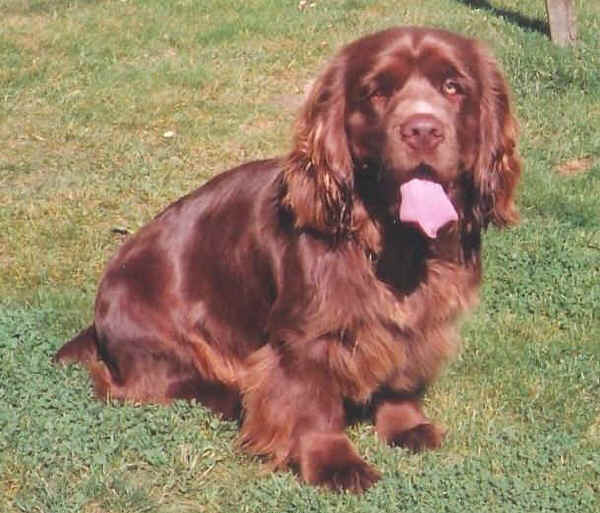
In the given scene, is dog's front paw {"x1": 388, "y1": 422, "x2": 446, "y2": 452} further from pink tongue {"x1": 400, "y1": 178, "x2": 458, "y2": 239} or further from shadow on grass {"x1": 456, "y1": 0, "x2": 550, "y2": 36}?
shadow on grass {"x1": 456, "y1": 0, "x2": 550, "y2": 36}

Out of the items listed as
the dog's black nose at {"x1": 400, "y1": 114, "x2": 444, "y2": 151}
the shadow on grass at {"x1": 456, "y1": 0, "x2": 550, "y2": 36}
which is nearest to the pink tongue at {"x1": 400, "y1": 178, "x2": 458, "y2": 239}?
the dog's black nose at {"x1": 400, "y1": 114, "x2": 444, "y2": 151}

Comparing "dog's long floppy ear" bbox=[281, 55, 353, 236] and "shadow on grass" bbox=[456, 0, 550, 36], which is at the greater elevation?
"dog's long floppy ear" bbox=[281, 55, 353, 236]

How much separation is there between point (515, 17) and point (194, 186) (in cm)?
399

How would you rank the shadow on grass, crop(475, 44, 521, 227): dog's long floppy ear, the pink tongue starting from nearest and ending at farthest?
the pink tongue, crop(475, 44, 521, 227): dog's long floppy ear, the shadow on grass

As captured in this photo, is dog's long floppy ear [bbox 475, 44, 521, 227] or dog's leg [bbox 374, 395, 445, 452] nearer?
dog's long floppy ear [bbox 475, 44, 521, 227]

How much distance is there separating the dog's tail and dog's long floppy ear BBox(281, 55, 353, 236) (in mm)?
1247

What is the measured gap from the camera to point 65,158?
7281 millimetres

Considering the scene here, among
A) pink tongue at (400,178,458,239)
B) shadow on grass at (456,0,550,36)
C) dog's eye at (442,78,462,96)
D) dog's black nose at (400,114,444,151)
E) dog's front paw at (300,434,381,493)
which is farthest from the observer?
shadow on grass at (456,0,550,36)

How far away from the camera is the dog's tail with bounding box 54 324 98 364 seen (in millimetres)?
4598

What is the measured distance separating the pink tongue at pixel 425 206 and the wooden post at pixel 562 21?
5096 millimetres

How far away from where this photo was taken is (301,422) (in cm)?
400

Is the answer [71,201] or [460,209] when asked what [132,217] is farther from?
[460,209]

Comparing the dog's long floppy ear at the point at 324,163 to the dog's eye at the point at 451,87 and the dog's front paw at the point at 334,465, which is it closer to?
the dog's eye at the point at 451,87

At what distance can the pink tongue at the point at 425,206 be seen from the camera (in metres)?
3.55
